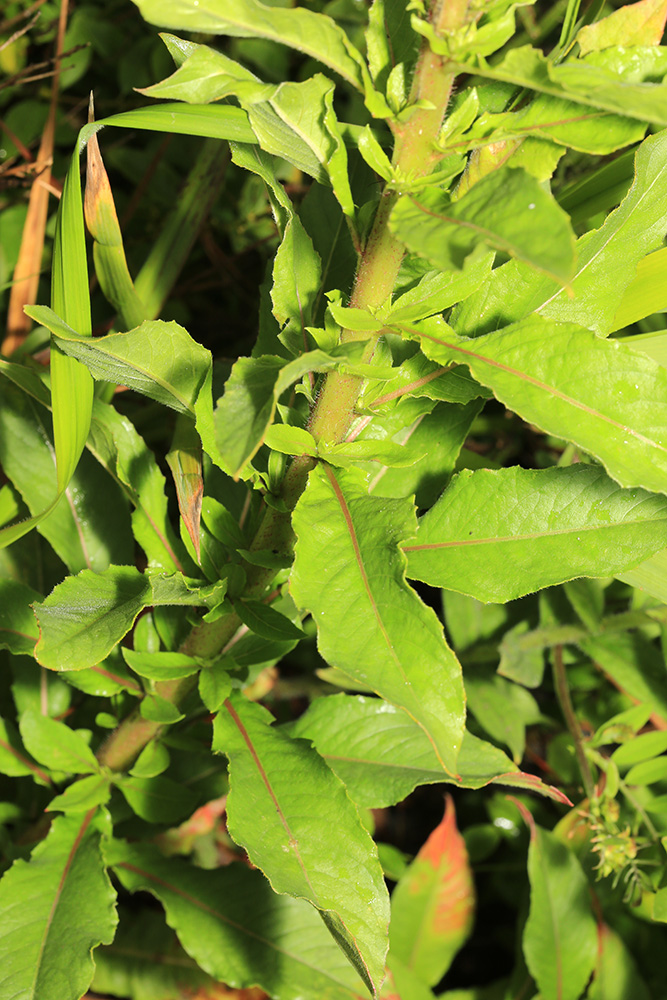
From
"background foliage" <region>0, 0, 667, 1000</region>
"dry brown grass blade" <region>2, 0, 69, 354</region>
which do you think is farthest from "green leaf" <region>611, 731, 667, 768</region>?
"dry brown grass blade" <region>2, 0, 69, 354</region>

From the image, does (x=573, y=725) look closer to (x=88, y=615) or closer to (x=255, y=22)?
(x=88, y=615)

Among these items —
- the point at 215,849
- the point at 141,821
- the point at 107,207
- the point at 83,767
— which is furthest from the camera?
the point at 215,849

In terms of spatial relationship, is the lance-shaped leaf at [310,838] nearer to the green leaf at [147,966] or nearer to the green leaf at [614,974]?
the green leaf at [147,966]

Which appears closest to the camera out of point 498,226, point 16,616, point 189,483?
point 498,226

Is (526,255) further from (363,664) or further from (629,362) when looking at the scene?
(363,664)

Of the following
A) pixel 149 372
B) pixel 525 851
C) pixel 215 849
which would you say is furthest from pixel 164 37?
pixel 525 851

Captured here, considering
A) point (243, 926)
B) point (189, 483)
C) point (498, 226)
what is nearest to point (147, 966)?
point (243, 926)

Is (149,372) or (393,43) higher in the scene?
(393,43)
